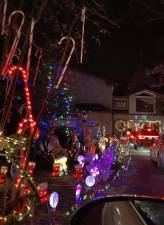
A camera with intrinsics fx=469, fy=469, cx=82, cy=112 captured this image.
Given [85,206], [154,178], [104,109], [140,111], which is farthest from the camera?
[140,111]

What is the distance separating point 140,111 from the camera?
47.3m

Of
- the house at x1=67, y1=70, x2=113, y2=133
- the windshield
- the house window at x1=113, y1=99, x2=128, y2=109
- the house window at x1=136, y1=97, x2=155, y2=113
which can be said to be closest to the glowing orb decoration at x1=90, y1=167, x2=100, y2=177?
the windshield

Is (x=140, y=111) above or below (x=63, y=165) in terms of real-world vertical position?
above

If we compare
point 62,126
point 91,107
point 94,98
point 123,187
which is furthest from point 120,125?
point 123,187

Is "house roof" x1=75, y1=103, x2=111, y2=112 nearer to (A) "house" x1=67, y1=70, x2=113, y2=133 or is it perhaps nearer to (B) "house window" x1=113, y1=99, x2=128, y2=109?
(A) "house" x1=67, y1=70, x2=113, y2=133

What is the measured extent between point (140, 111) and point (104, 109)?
5217 millimetres

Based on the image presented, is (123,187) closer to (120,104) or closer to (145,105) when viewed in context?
(120,104)

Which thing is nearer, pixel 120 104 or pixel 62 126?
pixel 62 126

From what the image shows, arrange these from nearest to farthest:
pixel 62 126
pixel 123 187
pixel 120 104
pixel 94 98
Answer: pixel 123 187, pixel 62 126, pixel 94 98, pixel 120 104

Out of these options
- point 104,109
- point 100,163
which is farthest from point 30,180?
point 104,109

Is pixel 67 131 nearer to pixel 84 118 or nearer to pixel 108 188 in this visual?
pixel 84 118

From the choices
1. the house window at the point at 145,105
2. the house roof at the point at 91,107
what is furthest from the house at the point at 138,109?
the house roof at the point at 91,107

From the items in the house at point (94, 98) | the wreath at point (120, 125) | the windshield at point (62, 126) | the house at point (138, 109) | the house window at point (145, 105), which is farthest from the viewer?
the house window at point (145, 105)

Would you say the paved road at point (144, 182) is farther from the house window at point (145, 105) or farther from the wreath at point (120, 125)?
the house window at point (145, 105)
